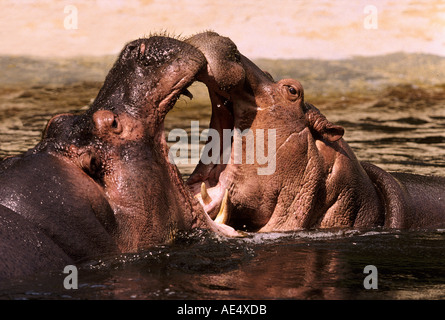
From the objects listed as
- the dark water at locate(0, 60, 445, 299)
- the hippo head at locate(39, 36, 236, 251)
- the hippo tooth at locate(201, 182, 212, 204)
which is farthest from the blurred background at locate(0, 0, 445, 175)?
the hippo head at locate(39, 36, 236, 251)

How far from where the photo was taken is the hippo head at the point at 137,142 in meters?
4.43

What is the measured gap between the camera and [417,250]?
206 inches

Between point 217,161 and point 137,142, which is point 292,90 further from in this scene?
point 137,142

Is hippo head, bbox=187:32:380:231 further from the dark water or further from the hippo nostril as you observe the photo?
the dark water

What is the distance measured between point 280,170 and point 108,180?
1.54 m

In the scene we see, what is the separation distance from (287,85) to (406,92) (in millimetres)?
7965

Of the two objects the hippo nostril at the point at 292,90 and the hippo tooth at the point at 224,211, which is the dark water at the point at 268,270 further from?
the hippo nostril at the point at 292,90

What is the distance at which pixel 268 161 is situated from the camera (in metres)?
5.55

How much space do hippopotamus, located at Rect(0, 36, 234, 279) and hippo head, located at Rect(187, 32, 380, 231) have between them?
46cm

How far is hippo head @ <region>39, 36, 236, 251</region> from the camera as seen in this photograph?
14.5ft

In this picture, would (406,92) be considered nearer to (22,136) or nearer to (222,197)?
(22,136)

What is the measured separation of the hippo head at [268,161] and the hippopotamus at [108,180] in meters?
0.46

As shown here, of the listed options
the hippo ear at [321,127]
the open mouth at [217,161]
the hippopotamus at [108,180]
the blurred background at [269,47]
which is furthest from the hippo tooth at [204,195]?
the blurred background at [269,47]

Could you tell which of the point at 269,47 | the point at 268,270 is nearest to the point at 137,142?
the point at 268,270
